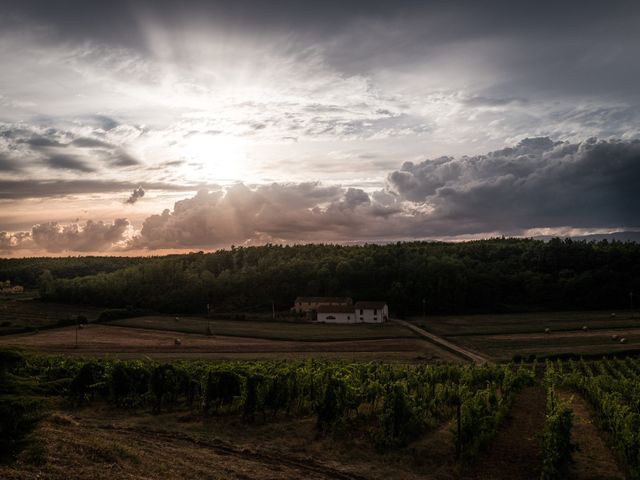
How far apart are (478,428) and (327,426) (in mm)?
8602

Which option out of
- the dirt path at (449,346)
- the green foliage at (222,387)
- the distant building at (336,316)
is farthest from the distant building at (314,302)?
the green foliage at (222,387)

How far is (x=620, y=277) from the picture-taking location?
12138cm

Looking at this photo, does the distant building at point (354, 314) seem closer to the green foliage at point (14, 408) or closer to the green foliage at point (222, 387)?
the green foliage at point (222, 387)

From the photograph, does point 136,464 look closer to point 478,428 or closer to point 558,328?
point 478,428

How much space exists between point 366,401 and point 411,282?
8805 centimetres

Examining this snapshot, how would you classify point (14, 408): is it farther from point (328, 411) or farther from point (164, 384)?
point (164, 384)

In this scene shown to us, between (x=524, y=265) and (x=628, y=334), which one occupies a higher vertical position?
(x=524, y=265)

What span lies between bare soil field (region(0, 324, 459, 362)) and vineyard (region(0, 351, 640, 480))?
22.0 m

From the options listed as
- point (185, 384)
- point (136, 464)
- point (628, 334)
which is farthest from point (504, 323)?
point (136, 464)

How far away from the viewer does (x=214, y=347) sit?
251ft

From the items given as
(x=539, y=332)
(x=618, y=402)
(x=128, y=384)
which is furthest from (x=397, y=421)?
(x=539, y=332)

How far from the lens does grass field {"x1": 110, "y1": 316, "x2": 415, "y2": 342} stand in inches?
3452

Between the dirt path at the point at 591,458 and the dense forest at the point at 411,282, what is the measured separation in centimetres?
8559

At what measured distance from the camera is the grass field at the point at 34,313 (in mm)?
96750
